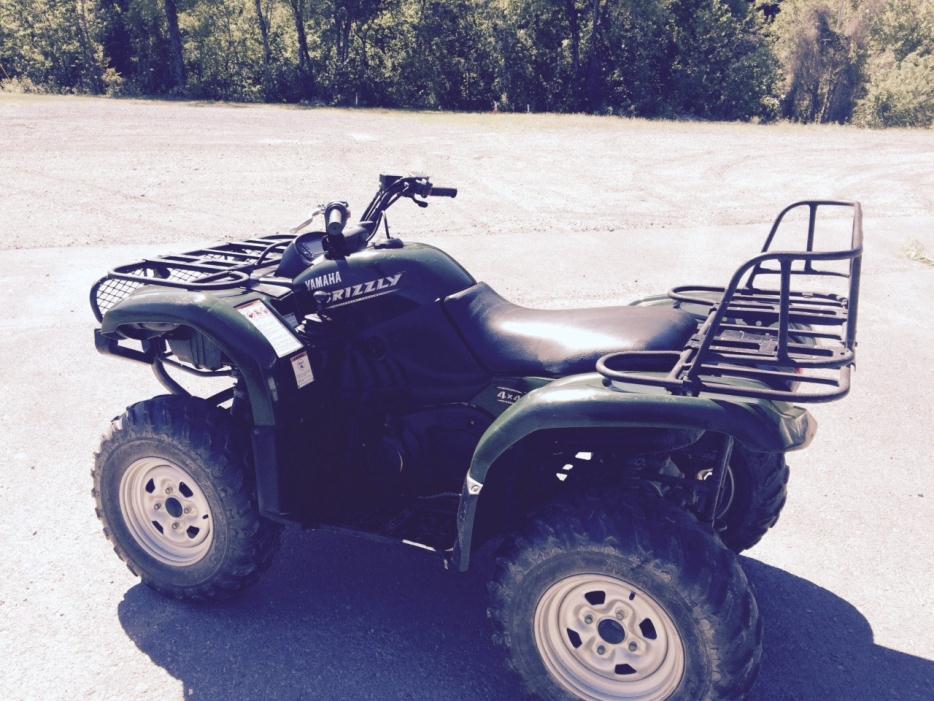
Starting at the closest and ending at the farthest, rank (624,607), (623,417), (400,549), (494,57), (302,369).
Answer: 1. (623,417)
2. (624,607)
3. (302,369)
4. (400,549)
5. (494,57)

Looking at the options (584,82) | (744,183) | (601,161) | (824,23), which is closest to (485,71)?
(584,82)

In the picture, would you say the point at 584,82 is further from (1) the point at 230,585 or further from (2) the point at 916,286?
(1) the point at 230,585

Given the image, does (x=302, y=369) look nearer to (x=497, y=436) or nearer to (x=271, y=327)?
(x=271, y=327)

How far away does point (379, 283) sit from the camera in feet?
10.5

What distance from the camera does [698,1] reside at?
34.2 metres

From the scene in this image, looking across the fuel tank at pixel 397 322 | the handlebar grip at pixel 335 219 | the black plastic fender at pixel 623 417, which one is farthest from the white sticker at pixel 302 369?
the black plastic fender at pixel 623 417

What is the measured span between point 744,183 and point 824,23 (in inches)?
937

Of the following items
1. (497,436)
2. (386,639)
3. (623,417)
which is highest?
(623,417)

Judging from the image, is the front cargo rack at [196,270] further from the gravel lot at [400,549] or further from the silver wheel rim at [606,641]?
the silver wheel rim at [606,641]

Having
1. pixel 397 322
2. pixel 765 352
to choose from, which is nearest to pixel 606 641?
pixel 765 352

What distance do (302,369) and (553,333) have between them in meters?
0.97

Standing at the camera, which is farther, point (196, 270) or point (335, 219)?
point (196, 270)

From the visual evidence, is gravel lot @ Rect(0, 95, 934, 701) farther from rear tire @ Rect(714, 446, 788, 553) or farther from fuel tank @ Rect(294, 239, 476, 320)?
fuel tank @ Rect(294, 239, 476, 320)

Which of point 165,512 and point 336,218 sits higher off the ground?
point 336,218
